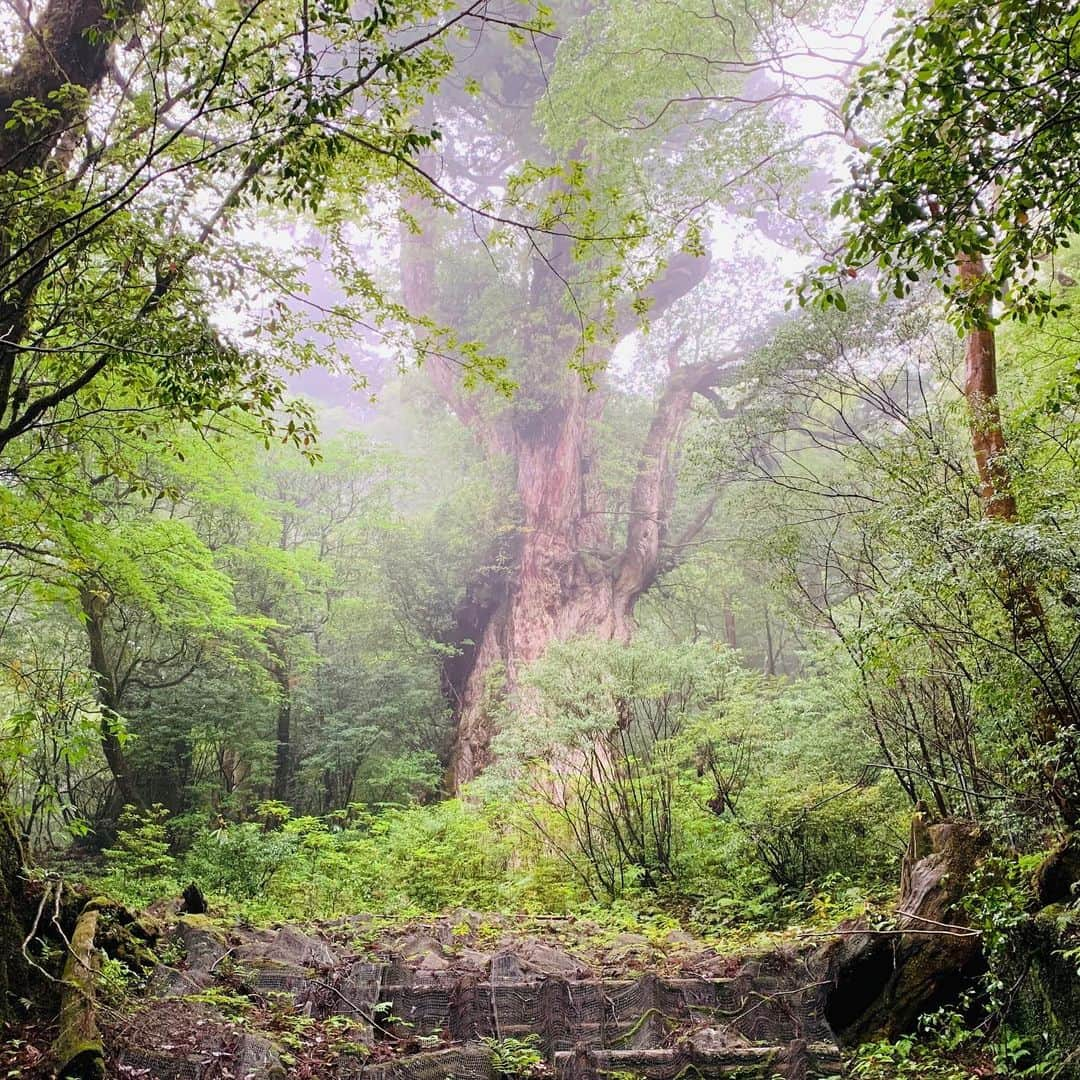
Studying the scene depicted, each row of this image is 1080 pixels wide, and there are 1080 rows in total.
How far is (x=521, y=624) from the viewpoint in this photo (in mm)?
14961

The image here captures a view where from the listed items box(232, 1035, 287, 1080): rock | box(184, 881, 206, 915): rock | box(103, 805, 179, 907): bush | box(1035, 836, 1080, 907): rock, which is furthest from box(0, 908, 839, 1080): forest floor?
box(103, 805, 179, 907): bush

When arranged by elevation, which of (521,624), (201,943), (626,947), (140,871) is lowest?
(140,871)

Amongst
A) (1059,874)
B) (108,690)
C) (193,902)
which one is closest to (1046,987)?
(1059,874)

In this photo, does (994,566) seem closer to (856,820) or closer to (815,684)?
(856,820)

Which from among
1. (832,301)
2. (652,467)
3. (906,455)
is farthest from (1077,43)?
(652,467)

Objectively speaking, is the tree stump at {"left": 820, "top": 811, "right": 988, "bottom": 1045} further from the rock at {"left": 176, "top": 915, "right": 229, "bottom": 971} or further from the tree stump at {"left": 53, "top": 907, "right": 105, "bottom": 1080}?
the tree stump at {"left": 53, "top": 907, "right": 105, "bottom": 1080}

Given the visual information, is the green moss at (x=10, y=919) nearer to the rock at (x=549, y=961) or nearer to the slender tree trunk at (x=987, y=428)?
the rock at (x=549, y=961)

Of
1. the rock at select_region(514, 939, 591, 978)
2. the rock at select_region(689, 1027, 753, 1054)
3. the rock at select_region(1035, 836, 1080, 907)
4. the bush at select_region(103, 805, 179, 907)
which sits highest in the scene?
the rock at select_region(1035, 836, 1080, 907)

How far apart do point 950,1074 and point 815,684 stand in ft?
18.3

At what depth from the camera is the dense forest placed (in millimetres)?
3410

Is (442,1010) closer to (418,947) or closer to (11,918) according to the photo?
(418,947)

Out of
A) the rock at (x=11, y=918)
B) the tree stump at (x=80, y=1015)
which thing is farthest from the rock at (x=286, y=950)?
the rock at (x=11, y=918)

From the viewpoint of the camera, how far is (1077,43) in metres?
2.45

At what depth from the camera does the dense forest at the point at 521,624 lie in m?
3.41
